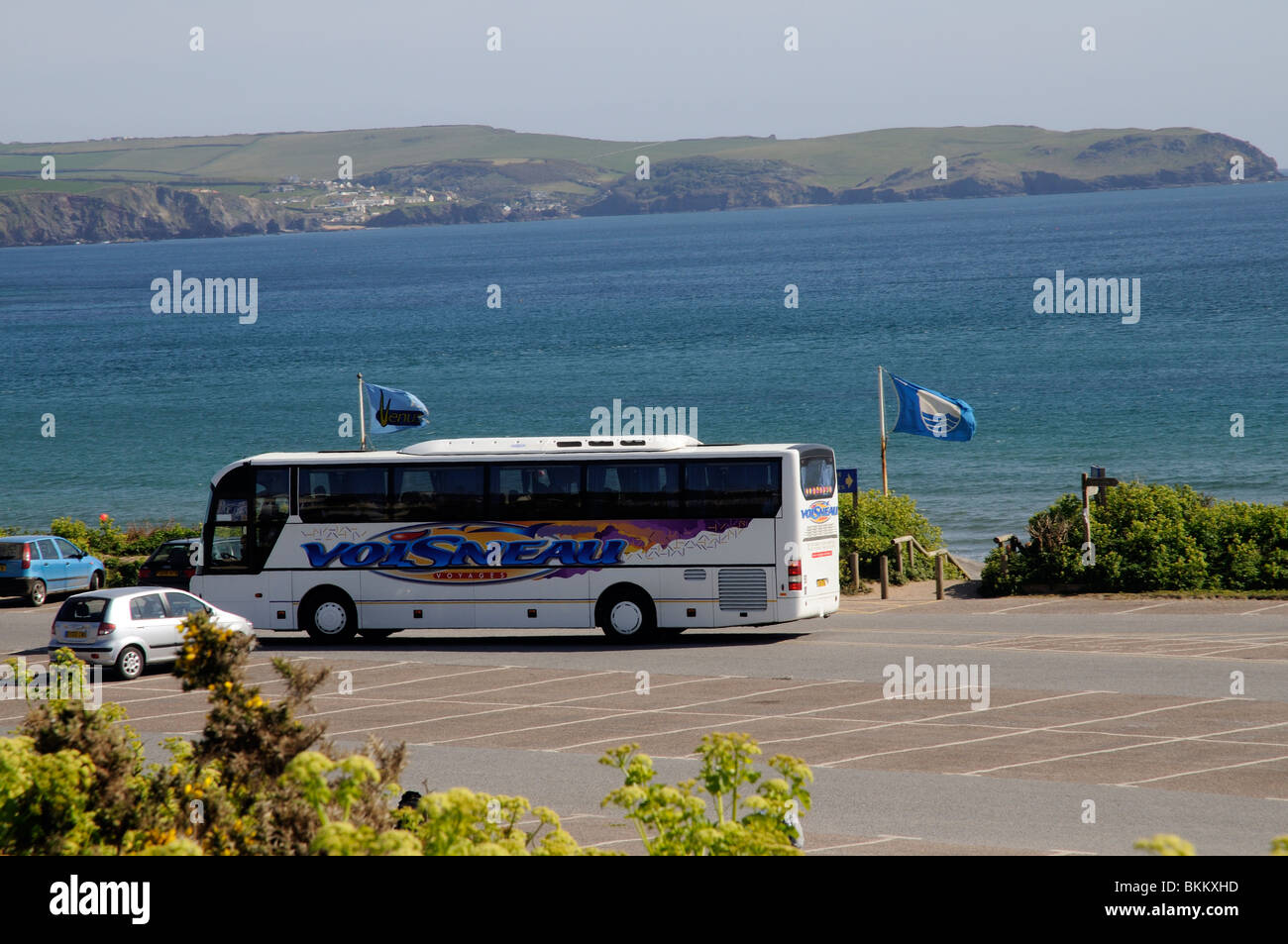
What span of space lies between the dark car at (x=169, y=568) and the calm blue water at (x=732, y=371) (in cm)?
2314

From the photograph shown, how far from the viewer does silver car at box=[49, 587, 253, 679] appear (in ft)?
69.2

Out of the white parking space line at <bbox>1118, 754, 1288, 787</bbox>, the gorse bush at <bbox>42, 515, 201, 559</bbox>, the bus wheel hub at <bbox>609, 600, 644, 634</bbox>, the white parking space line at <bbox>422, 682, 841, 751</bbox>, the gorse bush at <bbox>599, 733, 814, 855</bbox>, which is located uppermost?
the gorse bush at <bbox>42, 515, 201, 559</bbox>

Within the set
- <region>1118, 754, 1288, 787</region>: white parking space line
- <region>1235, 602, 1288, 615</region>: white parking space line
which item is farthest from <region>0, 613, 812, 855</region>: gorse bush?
<region>1235, 602, 1288, 615</region>: white parking space line

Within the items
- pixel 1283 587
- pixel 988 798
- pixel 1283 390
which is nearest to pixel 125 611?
pixel 988 798

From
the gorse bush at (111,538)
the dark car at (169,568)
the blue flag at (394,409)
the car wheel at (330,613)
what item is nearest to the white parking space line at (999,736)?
the car wheel at (330,613)

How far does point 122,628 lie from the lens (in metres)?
21.2

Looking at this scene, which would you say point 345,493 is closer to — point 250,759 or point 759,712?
point 759,712

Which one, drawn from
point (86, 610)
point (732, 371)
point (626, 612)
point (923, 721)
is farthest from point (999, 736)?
point (732, 371)

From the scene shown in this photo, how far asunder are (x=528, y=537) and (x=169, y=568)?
10.6m

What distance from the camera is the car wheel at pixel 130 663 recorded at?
2109cm

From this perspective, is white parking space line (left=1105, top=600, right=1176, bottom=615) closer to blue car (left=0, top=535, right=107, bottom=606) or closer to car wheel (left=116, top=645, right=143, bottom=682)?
car wheel (left=116, top=645, right=143, bottom=682)

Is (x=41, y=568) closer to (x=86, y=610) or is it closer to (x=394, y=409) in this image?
(x=394, y=409)

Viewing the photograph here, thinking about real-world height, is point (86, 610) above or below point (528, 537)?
A: below

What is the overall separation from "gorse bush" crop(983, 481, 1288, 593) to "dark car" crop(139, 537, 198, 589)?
17.6 meters
